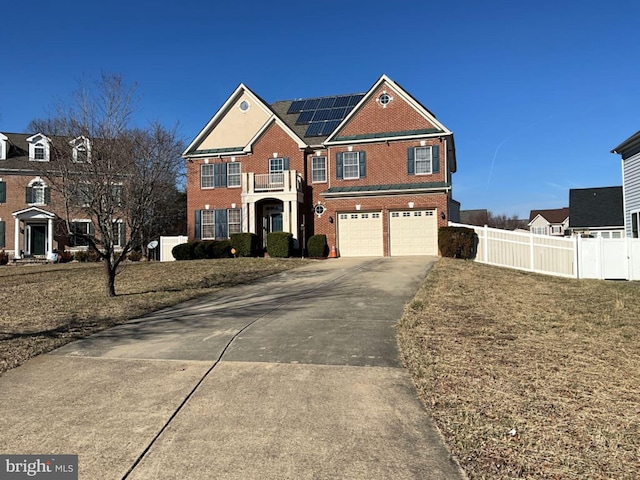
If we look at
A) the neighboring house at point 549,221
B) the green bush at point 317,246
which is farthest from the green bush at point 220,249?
the neighboring house at point 549,221

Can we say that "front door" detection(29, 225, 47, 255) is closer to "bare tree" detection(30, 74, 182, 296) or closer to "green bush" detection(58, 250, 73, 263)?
"green bush" detection(58, 250, 73, 263)

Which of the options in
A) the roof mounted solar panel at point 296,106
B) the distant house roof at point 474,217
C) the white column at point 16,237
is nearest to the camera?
the roof mounted solar panel at point 296,106

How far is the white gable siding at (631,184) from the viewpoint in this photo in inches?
735

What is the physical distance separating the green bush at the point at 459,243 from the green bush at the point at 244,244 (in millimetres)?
9941

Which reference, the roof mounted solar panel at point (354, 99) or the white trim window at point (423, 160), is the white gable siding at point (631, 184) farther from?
the roof mounted solar panel at point (354, 99)

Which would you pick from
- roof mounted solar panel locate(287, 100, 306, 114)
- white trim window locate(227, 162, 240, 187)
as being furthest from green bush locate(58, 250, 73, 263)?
roof mounted solar panel locate(287, 100, 306, 114)

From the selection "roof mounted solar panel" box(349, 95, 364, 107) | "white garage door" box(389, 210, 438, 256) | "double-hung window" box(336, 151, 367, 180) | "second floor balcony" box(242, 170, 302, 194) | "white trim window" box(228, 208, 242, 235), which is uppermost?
"roof mounted solar panel" box(349, 95, 364, 107)

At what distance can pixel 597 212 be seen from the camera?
35.0m

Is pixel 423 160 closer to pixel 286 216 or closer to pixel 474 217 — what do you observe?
pixel 286 216

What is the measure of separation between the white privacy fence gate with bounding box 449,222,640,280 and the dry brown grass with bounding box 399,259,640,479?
18.4 ft

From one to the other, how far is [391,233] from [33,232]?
25679 millimetres

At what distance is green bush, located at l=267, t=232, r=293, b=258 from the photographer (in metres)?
21.6

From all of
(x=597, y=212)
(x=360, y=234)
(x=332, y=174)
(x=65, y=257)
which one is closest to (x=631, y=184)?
(x=360, y=234)

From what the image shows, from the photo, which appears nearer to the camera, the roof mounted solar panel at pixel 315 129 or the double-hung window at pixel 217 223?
the double-hung window at pixel 217 223
